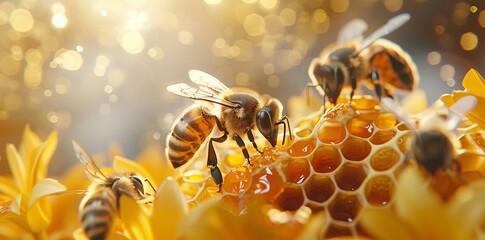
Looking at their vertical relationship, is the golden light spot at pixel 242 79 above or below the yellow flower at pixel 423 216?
below

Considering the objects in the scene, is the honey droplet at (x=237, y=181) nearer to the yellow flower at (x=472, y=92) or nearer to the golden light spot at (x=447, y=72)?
the yellow flower at (x=472, y=92)

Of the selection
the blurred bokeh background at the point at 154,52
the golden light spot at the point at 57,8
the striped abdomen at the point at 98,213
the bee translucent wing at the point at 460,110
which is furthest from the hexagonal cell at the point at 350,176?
the golden light spot at the point at 57,8

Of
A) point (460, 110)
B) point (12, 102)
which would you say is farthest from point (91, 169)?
point (12, 102)

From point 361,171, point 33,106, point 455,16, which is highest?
point 33,106

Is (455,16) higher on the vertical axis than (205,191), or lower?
lower

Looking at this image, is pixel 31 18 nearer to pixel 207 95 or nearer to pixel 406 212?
pixel 207 95

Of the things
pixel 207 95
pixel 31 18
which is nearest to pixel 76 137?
pixel 31 18

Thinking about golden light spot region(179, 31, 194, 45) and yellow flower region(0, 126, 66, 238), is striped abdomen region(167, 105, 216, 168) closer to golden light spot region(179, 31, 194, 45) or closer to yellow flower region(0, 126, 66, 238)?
yellow flower region(0, 126, 66, 238)
